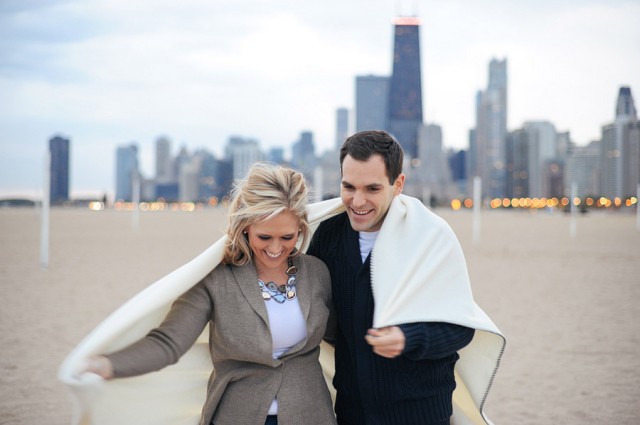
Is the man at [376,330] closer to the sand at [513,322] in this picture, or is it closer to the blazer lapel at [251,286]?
the blazer lapel at [251,286]

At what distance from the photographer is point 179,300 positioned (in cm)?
234

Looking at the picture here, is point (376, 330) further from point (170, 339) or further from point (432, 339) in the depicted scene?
point (170, 339)

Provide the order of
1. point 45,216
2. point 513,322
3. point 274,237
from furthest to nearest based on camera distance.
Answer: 1. point 45,216
2. point 513,322
3. point 274,237

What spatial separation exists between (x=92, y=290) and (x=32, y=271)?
3344 mm

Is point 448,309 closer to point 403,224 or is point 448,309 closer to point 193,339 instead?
point 403,224

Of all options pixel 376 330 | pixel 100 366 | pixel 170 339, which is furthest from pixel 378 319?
pixel 100 366

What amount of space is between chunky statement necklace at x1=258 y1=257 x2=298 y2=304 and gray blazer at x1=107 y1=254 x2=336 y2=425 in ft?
0.10

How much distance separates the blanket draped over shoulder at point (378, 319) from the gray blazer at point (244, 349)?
77 mm

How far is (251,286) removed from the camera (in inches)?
93.5

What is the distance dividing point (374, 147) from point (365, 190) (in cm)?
17

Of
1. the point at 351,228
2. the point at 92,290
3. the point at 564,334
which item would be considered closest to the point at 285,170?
the point at 351,228

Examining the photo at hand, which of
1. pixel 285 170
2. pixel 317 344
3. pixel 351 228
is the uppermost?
pixel 285 170

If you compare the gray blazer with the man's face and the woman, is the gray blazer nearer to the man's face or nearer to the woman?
the woman

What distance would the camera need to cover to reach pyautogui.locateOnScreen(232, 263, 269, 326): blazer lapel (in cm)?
233
